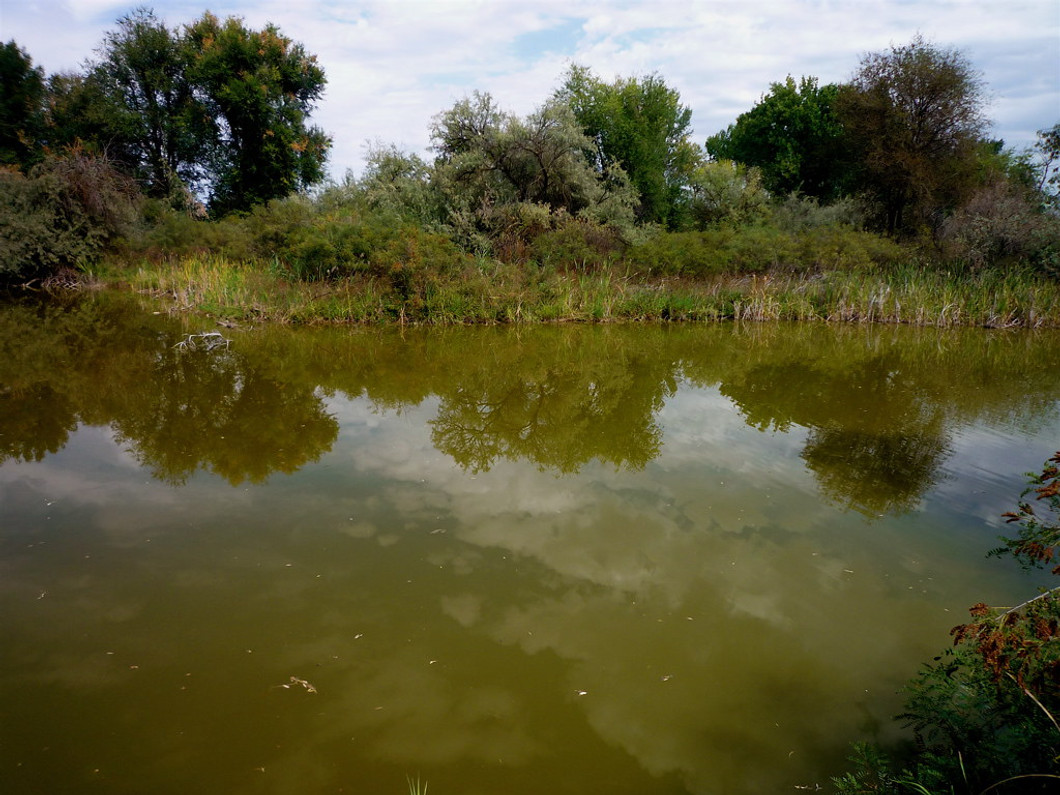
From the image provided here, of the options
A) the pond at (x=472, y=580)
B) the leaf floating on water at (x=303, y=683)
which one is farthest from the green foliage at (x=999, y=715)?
the leaf floating on water at (x=303, y=683)

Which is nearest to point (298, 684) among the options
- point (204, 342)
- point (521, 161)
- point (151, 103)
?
point (204, 342)

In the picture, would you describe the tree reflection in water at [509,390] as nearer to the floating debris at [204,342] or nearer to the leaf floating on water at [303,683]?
the floating debris at [204,342]

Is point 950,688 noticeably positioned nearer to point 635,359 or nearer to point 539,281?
point 635,359

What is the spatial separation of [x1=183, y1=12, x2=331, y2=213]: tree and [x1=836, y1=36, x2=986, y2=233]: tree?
2372 cm

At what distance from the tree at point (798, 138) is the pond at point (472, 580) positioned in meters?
25.3

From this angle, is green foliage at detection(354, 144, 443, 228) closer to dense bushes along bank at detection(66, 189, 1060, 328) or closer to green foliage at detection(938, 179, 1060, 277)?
dense bushes along bank at detection(66, 189, 1060, 328)

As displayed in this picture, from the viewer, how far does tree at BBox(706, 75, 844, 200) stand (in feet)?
95.7

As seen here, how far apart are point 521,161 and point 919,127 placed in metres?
14.1

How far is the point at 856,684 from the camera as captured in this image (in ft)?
8.99

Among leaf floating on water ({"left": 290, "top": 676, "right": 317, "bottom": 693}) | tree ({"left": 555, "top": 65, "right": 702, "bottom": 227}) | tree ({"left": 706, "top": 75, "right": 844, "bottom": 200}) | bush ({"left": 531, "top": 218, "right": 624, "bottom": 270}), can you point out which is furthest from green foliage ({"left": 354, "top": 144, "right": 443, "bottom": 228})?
tree ({"left": 706, "top": 75, "right": 844, "bottom": 200})

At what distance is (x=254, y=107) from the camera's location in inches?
1029

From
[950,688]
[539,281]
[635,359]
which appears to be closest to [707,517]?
[950,688]

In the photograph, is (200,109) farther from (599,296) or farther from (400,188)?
(599,296)

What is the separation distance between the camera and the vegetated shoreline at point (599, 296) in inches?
522
